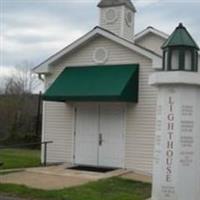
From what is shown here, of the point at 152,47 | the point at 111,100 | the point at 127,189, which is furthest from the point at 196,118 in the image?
the point at 152,47

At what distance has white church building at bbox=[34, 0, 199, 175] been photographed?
17656mm

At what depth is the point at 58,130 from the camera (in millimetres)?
19875

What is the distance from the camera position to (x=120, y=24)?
64.6 ft

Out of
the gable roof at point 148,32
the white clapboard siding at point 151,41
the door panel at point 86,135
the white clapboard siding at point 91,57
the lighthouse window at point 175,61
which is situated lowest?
the door panel at point 86,135

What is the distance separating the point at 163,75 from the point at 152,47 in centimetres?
1623

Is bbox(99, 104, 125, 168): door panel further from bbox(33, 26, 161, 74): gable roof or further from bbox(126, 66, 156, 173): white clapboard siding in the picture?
Answer: bbox(33, 26, 161, 74): gable roof

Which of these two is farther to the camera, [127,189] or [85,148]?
[85,148]

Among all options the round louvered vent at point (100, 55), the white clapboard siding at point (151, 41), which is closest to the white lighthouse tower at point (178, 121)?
the round louvered vent at point (100, 55)

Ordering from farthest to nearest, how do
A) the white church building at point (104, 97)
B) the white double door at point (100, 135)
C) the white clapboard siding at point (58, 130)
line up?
the white clapboard siding at point (58, 130) < the white double door at point (100, 135) < the white church building at point (104, 97)

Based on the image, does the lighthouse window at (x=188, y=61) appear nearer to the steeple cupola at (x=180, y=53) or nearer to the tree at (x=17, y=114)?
the steeple cupola at (x=180, y=53)

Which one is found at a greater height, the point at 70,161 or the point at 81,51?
the point at 81,51

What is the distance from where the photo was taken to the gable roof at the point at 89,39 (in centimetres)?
1755

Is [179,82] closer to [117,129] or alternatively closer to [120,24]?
[117,129]

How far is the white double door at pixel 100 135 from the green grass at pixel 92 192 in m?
3.42
